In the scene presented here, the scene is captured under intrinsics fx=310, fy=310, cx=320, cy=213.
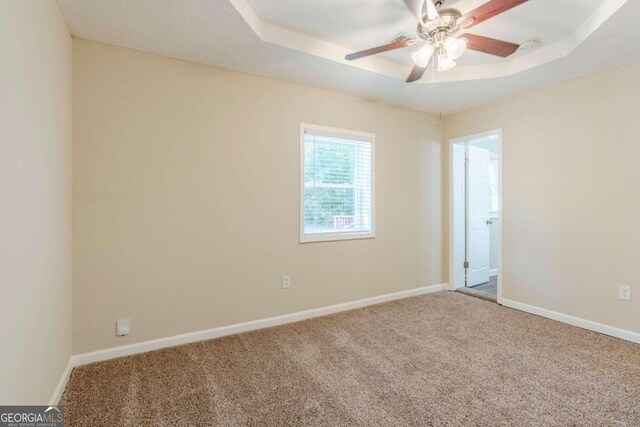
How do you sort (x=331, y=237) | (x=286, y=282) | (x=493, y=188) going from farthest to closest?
(x=493, y=188) → (x=331, y=237) → (x=286, y=282)

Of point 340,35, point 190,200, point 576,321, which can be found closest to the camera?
point 340,35

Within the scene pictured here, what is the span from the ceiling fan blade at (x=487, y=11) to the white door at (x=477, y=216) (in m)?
2.96

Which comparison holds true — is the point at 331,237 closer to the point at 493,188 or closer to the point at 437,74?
the point at 437,74

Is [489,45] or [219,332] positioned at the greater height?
[489,45]

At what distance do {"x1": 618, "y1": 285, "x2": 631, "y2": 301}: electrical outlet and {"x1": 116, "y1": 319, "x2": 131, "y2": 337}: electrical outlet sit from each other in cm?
424

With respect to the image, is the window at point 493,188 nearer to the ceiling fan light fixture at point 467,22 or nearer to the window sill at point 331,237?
the window sill at point 331,237

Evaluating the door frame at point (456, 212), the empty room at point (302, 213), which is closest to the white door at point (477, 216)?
the door frame at point (456, 212)

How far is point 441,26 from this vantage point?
1928mm

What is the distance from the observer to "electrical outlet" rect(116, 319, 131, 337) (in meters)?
2.43

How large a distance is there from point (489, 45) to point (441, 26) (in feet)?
1.32

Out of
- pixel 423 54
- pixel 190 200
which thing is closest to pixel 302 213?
pixel 190 200

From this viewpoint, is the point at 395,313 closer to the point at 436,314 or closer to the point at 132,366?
the point at 436,314

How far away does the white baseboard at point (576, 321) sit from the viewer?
272cm

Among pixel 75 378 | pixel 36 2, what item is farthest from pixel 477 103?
pixel 75 378
